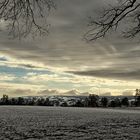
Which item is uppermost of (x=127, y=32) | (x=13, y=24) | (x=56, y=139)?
(x=127, y=32)

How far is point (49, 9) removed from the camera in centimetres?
2059

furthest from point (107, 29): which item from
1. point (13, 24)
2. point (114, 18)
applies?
point (13, 24)

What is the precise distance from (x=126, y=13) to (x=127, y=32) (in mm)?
3015

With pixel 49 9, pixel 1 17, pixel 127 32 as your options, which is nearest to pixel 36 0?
pixel 49 9

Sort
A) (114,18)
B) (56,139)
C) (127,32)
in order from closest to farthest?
(56,139)
(114,18)
(127,32)

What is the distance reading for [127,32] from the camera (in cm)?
3083

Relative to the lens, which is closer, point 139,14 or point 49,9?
point 49,9

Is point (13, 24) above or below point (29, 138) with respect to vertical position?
above

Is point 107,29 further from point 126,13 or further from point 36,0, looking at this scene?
point 36,0

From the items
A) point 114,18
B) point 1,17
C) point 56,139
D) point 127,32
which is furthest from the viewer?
point 127,32

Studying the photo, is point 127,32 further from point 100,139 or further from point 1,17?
point 1,17

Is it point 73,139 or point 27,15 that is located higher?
point 27,15

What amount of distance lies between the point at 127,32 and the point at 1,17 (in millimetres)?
→ 13501

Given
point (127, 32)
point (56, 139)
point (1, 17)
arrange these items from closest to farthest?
1. point (1, 17)
2. point (56, 139)
3. point (127, 32)
